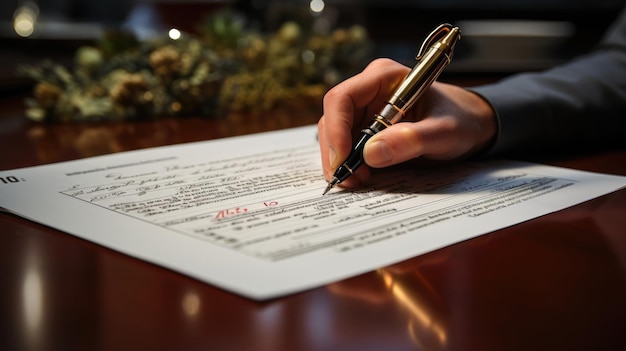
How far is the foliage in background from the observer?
0.96m

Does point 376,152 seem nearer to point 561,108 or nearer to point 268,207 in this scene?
point 268,207

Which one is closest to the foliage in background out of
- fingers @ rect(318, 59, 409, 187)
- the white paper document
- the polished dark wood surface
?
the white paper document

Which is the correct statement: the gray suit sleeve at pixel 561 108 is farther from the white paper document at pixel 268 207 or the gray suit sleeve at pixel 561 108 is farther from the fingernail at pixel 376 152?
the fingernail at pixel 376 152

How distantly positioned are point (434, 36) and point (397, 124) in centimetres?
10

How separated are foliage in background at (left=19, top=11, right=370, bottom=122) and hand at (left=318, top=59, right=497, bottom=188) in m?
0.38

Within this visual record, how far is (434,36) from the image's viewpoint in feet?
2.10

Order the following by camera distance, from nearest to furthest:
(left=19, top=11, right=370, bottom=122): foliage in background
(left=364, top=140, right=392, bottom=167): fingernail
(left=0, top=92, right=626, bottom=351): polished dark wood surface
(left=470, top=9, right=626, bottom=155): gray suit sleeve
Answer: (left=0, top=92, right=626, bottom=351): polished dark wood surface
(left=364, top=140, right=392, bottom=167): fingernail
(left=470, top=9, right=626, bottom=155): gray suit sleeve
(left=19, top=11, right=370, bottom=122): foliage in background

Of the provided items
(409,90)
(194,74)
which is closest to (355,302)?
(409,90)

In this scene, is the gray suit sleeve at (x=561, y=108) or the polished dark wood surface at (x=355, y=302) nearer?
the polished dark wood surface at (x=355, y=302)

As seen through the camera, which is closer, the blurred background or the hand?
the hand

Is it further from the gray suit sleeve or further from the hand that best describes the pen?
the gray suit sleeve

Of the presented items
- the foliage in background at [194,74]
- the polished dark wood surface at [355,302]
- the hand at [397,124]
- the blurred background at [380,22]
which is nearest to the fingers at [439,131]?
the hand at [397,124]

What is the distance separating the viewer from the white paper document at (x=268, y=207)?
42cm

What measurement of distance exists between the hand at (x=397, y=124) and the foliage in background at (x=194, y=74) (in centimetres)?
38
